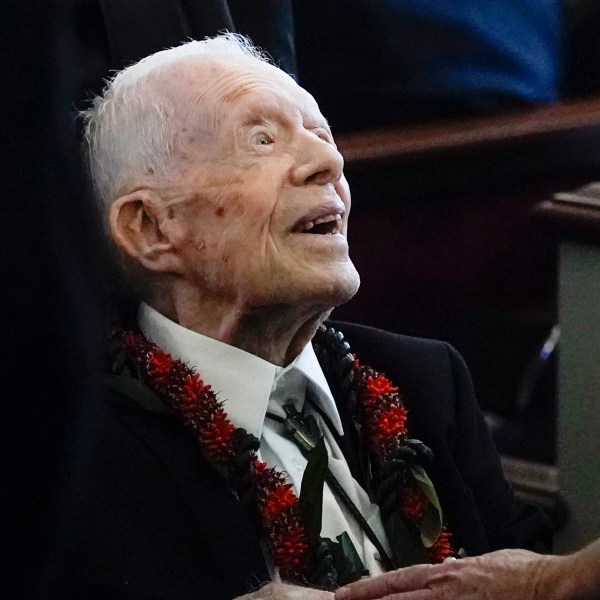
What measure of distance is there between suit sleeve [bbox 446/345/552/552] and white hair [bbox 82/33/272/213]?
1.35ft

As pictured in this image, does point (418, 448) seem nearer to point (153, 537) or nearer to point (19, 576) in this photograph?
point (153, 537)

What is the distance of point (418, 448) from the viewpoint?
52.7 inches

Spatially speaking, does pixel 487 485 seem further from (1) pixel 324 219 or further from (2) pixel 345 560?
(1) pixel 324 219

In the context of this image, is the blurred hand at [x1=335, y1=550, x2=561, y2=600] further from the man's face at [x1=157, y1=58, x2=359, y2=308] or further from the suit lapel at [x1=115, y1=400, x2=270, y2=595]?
the man's face at [x1=157, y1=58, x2=359, y2=308]

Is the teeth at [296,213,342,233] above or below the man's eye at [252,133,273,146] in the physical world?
below

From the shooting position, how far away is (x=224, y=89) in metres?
1.30

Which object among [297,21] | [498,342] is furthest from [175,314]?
[498,342]

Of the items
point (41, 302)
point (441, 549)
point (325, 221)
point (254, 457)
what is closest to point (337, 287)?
point (325, 221)

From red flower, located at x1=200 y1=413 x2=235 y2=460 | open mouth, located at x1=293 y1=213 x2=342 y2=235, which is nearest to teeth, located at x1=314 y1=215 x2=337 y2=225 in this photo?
open mouth, located at x1=293 y1=213 x2=342 y2=235

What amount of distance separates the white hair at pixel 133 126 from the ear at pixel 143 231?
0.05 feet

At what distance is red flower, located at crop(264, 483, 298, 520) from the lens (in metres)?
1.23

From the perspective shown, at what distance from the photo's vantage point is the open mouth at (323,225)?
1.29 metres

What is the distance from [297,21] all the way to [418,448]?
113cm

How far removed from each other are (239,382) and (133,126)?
0.27 meters
